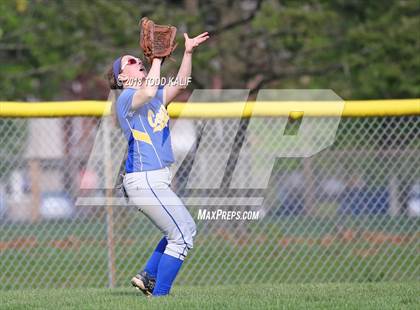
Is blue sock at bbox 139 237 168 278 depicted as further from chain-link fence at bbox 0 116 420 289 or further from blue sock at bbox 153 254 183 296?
chain-link fence at bbox 0 116 420 289

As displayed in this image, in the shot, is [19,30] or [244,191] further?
[19,30]

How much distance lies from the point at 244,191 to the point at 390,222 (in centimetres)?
150

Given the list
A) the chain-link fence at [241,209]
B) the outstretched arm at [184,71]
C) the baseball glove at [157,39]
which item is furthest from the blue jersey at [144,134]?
the chain-link fence at [241,209]

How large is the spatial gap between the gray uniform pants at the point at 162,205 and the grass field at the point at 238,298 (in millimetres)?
398

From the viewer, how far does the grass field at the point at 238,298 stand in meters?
6.04

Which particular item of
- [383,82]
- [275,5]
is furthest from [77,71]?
[383,82]

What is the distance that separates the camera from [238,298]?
21.2 feet

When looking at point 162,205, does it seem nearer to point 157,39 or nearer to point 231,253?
point 157,39

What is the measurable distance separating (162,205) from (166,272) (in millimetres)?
488

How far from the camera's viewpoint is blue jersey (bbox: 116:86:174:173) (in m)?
6.38

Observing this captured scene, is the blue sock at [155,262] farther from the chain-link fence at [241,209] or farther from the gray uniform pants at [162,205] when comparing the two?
the chain-link fence at [241,209]

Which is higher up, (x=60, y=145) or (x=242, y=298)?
(x=242, y=298)

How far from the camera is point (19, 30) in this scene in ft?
56.3

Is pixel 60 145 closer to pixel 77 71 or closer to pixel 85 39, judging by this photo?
pixel 85 39
